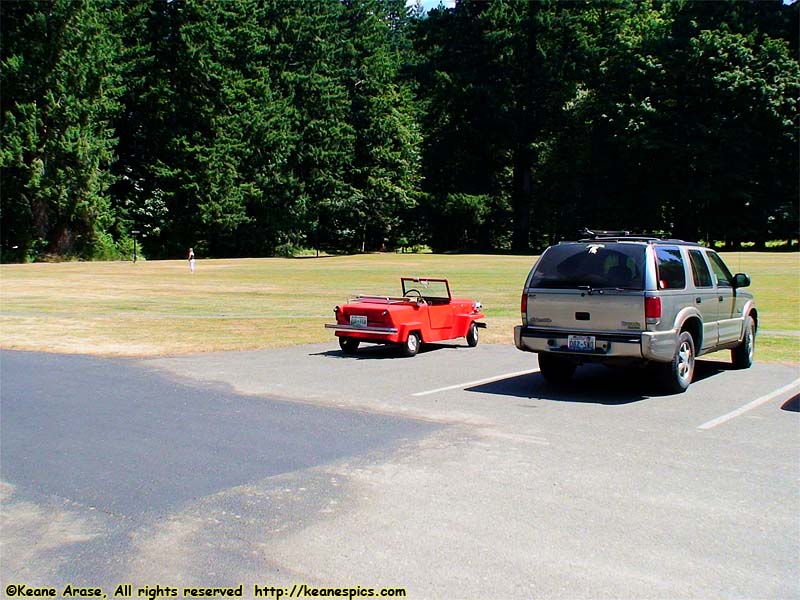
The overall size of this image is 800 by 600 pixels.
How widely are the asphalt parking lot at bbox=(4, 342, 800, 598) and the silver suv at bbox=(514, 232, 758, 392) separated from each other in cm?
63

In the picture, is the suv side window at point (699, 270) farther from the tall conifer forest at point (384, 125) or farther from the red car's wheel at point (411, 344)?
the tall conifer forest at point (384, 125)

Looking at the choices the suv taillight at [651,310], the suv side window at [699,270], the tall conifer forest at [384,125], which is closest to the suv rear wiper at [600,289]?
the suv taillight at [651,310]

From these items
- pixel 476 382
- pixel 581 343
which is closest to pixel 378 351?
pixel 476 382

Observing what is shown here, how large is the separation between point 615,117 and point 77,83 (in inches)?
1542

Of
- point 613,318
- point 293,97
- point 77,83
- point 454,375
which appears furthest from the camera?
point 293,97

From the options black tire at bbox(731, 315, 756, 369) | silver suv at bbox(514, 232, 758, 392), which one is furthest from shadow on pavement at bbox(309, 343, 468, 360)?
black tire at bbox(731, 315, 756, 369)

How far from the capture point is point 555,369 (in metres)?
11.9

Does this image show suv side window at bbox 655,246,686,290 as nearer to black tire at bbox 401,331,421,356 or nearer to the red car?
the red car

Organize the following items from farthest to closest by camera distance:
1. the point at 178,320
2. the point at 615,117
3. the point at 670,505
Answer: the point at 615,117, the point at 178,320, the point at 670,505

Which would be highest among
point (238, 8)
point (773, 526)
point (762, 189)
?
point (238, 8)

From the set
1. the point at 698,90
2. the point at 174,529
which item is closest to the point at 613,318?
the point at 174,529

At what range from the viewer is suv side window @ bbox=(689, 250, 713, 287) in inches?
460

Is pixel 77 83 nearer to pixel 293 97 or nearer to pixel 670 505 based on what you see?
pixel 293 97

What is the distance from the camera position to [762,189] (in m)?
62.4
